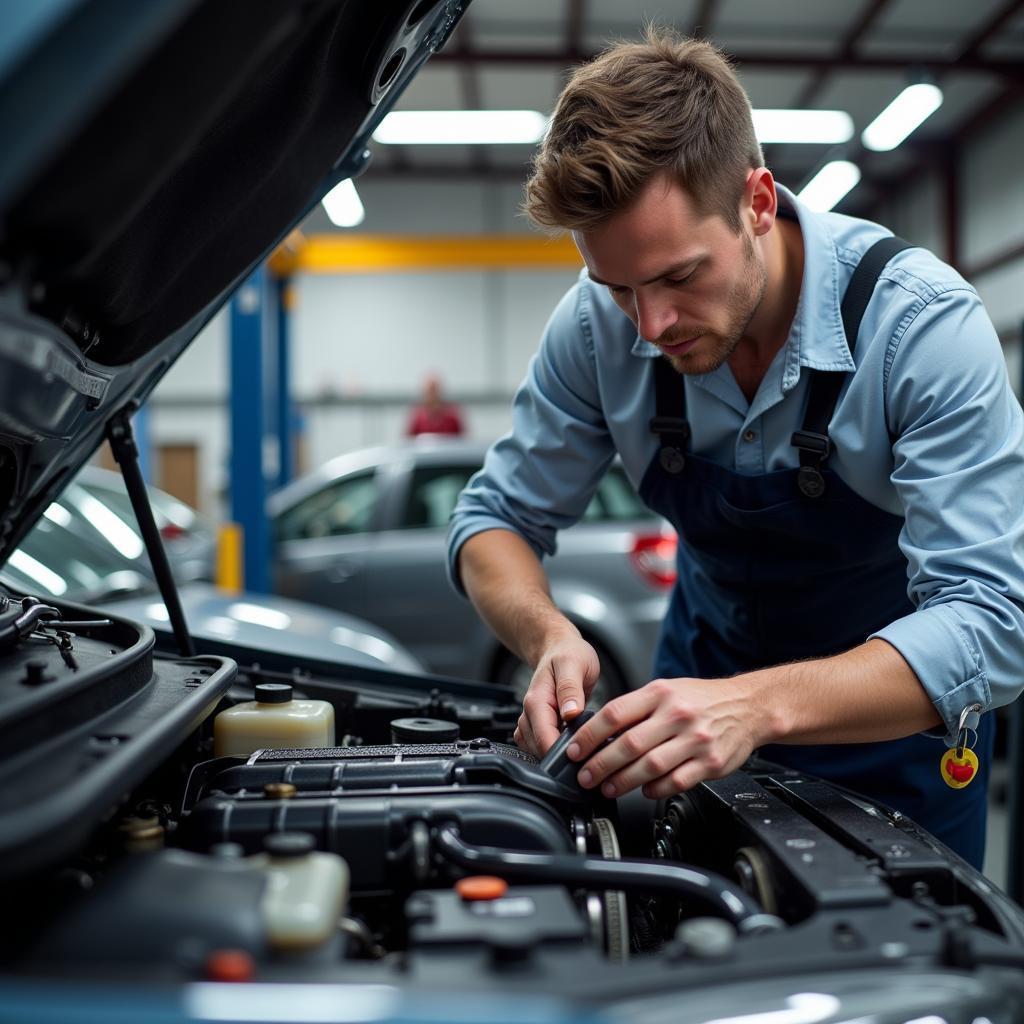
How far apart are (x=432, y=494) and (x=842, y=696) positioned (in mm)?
3472

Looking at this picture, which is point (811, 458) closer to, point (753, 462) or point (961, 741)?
point (753, 462)

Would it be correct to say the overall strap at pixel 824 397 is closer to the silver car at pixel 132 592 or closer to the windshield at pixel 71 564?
the silver car at pixel 132 592

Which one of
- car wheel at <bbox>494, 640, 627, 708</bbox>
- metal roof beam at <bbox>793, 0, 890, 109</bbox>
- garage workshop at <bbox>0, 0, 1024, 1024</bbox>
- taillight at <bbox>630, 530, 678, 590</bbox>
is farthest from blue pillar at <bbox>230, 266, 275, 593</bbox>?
metal roof beam at <bbox>793, 0, 890, 109</bbox>

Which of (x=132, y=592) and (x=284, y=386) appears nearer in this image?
(x=132, y=592)

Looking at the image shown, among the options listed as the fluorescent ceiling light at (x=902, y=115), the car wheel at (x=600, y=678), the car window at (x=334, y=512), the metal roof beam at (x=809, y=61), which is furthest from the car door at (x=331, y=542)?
the metal roof beam at (x=809, y=61)

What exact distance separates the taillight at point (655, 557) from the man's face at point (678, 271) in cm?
285

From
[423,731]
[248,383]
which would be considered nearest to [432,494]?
[248,383]

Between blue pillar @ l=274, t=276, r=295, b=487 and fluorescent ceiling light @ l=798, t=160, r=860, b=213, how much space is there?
391cm

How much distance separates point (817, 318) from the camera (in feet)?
4.90

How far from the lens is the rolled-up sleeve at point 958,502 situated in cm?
121

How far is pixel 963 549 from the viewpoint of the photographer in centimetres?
125

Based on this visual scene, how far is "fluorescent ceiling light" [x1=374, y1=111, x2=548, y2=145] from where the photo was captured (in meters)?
6.98

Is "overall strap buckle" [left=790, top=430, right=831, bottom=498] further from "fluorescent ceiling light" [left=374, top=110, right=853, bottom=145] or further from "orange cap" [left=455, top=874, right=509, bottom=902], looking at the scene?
"fluorescent ceiling light" [left=374, top=110, right=853, bottom=145]

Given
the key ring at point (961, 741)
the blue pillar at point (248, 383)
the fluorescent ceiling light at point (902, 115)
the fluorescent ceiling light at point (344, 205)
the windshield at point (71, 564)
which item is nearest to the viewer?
the key ring at point (961, 741)
